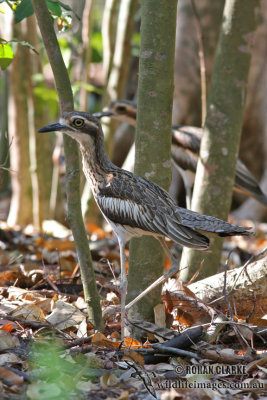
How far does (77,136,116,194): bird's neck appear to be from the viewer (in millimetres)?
3598

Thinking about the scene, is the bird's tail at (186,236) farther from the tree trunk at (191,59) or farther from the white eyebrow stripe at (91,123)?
the tree trunk at (191,59)

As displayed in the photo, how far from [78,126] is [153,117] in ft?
1.52

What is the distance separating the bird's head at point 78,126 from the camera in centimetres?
331

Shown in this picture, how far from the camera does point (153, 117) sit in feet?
11.0

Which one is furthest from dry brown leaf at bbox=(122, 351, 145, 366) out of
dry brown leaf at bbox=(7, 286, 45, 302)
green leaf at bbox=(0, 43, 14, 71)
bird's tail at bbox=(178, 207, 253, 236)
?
green leaf at bbox=(0, 43, 14, 71)

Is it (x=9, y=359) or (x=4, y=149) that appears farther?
(x=4, y=149)

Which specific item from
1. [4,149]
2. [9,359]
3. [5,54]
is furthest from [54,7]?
[4,149]

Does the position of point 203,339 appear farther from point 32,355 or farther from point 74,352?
point 32,355

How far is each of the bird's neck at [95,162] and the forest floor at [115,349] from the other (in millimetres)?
705

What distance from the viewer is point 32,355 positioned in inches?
103

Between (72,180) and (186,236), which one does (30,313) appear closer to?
(72,180)

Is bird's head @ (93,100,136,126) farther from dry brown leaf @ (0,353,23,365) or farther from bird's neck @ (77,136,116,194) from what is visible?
dry brown leaf @ (0,353,23,365)

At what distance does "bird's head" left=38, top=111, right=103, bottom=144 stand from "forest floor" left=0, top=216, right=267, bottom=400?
0.98 m

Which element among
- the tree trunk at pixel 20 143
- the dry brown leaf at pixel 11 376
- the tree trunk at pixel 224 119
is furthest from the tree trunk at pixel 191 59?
the dry brown leaf at pixel 11 376
